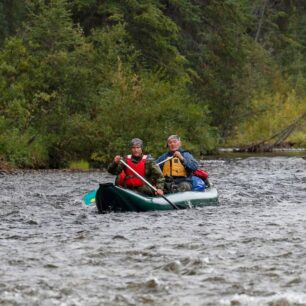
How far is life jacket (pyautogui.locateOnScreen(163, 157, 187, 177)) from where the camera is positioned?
576 inches

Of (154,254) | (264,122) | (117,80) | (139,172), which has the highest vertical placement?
(117,80)

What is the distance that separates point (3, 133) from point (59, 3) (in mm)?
6707

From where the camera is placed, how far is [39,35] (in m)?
29.4

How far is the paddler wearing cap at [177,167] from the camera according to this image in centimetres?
1449

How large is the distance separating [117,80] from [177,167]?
43.8ft

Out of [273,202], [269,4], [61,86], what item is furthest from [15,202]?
[269,4]

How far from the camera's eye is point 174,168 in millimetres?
14664

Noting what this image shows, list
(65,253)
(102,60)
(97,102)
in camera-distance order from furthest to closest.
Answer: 1. (102,60)
2. (97,102)
3. (65,253)

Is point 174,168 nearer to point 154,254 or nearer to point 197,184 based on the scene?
point 197,184

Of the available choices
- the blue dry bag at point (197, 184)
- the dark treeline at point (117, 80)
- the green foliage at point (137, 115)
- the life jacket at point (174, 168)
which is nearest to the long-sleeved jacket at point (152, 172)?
the life jacket at point (174, 168)

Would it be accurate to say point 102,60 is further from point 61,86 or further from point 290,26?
point 290,26

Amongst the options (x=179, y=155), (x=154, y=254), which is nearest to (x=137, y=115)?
(x=179, y=155)

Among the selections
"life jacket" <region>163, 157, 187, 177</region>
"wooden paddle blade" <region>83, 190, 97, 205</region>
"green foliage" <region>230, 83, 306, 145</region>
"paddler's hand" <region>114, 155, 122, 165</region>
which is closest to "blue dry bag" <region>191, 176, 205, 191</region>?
"life jacket" <region>163, 157, 187, 177</region>

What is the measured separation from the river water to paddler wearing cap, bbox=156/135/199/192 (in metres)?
0.84
